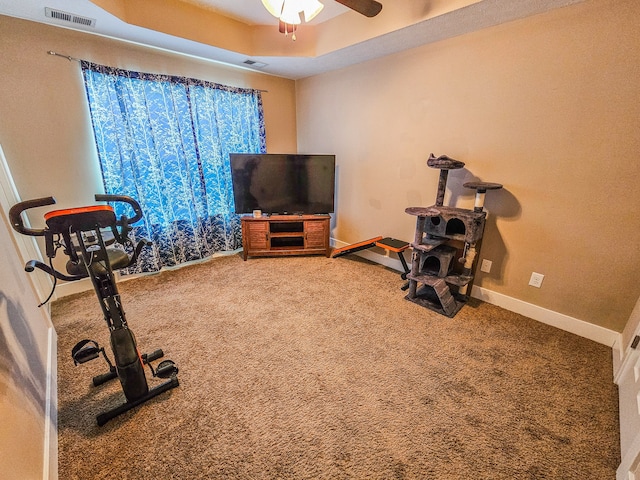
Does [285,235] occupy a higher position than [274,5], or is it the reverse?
[274,5]

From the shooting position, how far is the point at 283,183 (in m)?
3.34

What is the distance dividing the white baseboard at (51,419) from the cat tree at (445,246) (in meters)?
2.40

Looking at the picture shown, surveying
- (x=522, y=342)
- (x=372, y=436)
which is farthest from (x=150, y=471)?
(x=522, y=342)

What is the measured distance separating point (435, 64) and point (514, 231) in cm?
162

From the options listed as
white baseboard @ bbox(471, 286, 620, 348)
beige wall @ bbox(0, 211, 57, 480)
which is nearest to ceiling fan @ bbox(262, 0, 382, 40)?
beige wall @ bbox(0, 211, 57, 480)

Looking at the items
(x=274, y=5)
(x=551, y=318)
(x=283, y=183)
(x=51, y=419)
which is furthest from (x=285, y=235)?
(x=551, y=318)

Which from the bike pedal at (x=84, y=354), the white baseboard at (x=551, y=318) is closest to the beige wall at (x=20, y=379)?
the bike pedal at (x=84, y=354)

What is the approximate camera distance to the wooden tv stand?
331cm

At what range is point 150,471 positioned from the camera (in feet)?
3.82

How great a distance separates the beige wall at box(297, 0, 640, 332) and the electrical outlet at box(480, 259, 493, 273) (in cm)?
5

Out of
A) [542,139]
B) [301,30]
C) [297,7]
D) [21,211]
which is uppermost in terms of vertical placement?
[301,30]

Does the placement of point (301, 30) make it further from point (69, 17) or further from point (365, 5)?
point (69, 17)

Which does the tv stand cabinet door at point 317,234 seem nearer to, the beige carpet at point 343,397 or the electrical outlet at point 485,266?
the beige carpet at point 343,397

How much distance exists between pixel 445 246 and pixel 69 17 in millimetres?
3546
